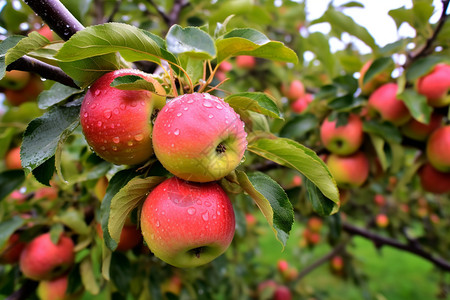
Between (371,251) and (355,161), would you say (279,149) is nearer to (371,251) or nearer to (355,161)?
(355,161)

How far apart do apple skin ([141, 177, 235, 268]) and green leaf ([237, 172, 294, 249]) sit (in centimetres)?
6

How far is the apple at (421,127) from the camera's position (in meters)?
1.20

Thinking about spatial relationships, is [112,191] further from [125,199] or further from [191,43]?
[191,43]

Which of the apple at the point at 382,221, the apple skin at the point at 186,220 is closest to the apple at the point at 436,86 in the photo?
the apple skin at the point at 186,220

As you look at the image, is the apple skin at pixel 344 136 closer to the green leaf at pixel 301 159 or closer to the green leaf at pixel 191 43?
the green leaf at pixel 301 159

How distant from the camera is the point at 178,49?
1.52 ft

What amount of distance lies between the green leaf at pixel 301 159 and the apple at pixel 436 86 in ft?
2.48

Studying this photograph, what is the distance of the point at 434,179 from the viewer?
50.5 inches

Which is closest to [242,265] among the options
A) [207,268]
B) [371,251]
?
[207,268]

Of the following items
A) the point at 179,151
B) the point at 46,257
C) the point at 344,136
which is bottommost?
the point at 46,257

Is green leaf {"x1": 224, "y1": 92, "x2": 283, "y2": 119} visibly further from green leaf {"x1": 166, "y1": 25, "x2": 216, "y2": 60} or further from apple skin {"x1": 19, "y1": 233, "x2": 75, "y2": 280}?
apple skin {"x1": 19, "y1": 233, "x2": 75, "y2": 280}

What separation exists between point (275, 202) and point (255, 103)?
195 millimetres

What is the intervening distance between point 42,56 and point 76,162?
0.81 meters

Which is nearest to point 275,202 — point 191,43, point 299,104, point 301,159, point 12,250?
point 301,159
